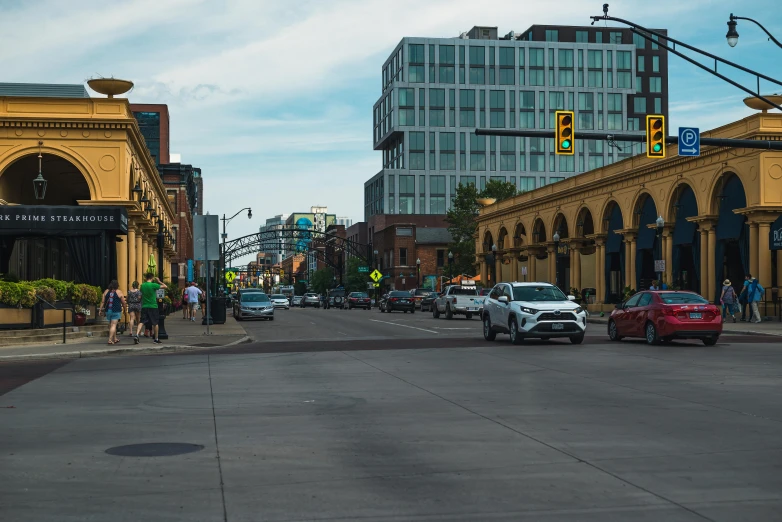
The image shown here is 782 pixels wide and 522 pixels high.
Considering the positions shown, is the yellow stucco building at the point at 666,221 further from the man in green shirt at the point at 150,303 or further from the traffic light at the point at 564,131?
the man in green shirt at the point at 150,303

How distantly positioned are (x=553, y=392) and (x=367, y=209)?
420 ft

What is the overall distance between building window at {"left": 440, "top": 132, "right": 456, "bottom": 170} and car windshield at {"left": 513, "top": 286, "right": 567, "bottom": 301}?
93037 mm

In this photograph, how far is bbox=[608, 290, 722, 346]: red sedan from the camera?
24547 millimetres

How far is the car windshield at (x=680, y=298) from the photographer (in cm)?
2505

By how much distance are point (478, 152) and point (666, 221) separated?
72.0 metres

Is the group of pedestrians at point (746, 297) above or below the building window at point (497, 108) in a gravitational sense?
below

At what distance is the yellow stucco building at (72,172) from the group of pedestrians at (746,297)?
23.1 metres

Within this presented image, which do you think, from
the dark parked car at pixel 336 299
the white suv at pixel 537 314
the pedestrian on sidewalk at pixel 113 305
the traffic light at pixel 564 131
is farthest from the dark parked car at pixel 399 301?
the pedestrian on sidewalk at pixel 113 305

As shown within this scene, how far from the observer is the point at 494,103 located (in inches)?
4633

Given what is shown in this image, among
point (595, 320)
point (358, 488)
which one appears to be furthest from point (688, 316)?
point (595, 320)

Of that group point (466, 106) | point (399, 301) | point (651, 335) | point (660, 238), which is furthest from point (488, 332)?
point (466, 106)

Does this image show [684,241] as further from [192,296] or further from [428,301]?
[192,296]

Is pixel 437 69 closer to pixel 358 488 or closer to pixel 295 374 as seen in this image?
pixel 295 374

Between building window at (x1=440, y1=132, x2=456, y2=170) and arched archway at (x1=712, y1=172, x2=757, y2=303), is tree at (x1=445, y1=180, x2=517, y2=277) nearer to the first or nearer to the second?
building window at (x1=440, y1=132, x2=456, y2=170)
